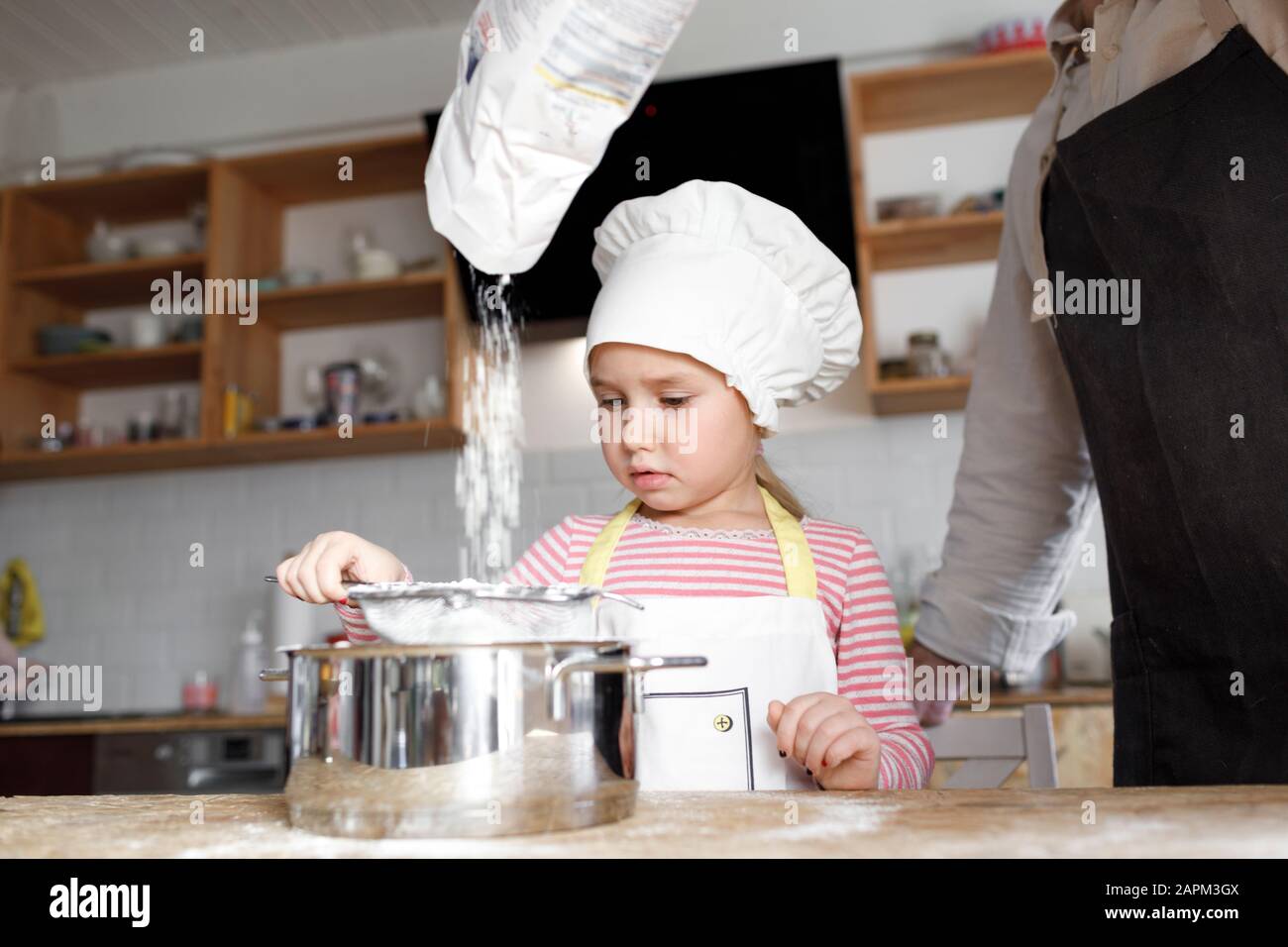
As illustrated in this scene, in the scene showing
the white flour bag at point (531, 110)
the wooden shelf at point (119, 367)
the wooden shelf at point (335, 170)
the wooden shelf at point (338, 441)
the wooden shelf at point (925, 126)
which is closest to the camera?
the white flour bag at point (531, 110)

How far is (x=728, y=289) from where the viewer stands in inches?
41.2

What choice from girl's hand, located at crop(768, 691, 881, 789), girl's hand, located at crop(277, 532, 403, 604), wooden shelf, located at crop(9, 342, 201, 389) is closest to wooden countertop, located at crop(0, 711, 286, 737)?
wooden shelf, located at crop(9, 342, 201, 389)

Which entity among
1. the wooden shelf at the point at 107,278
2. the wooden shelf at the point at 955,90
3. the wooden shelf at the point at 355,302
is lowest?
the wooden shelf at the point at 355,302

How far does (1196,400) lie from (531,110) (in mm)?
561

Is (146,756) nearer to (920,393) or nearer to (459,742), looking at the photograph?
(920,393)

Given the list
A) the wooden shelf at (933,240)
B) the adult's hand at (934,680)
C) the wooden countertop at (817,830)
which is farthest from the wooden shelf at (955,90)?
the wooden countertop at (817,830)

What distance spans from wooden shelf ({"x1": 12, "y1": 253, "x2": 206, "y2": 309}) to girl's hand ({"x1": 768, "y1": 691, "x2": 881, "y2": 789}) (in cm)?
282

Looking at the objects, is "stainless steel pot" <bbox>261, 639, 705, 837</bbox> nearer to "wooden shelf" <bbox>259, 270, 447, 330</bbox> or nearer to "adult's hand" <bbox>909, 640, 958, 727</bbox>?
"adult's hand" <bbox>909, 640, 958, 727</bbox>

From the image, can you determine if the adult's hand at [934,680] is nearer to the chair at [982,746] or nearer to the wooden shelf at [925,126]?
the chair at [982,746]

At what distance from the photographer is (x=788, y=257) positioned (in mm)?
1076

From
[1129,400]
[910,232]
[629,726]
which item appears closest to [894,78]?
[910,232]

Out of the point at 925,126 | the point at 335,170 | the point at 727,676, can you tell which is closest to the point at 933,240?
the point at 925,126

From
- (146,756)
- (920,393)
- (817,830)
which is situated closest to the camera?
→ (817,830)

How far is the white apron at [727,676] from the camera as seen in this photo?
34.7 inches
